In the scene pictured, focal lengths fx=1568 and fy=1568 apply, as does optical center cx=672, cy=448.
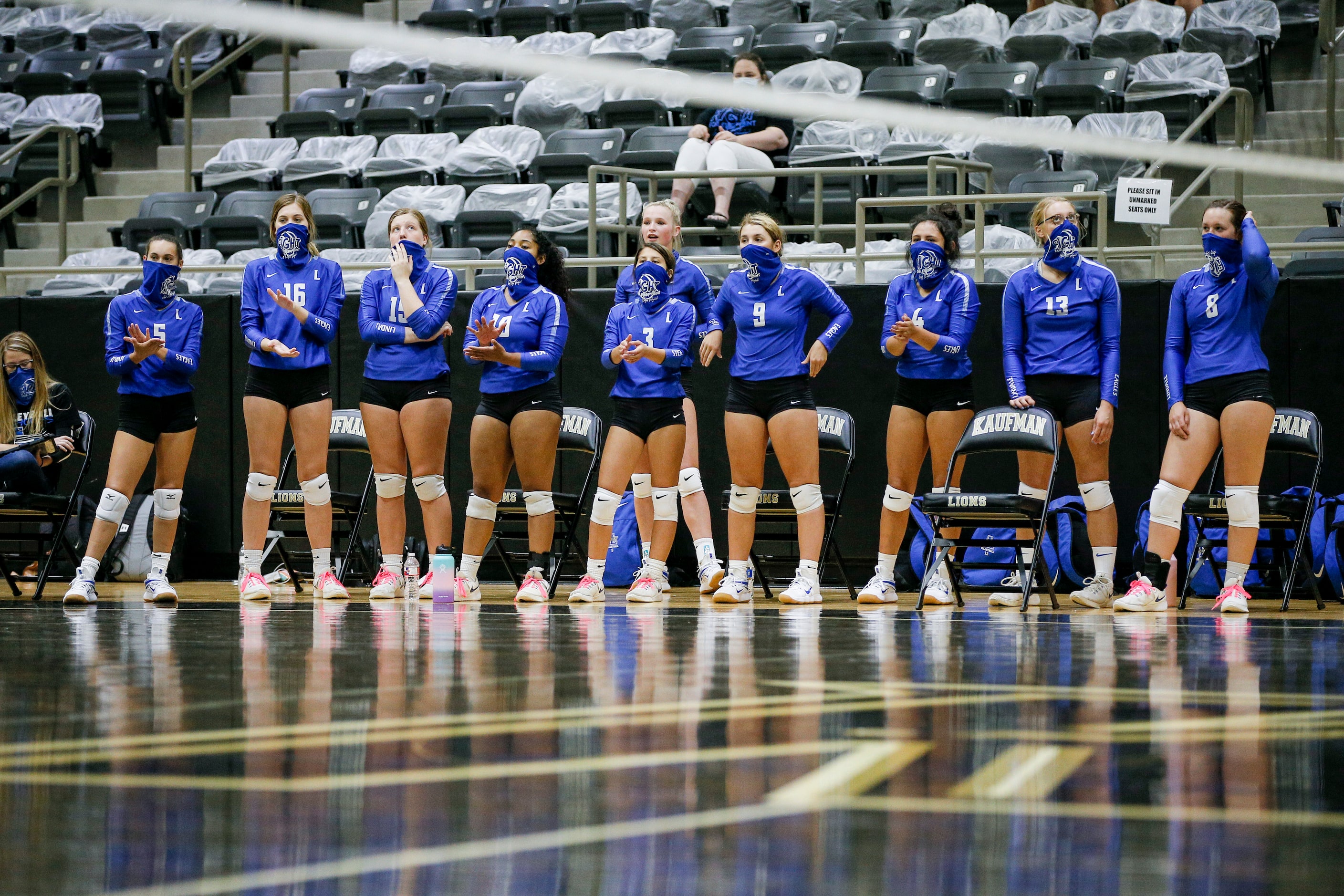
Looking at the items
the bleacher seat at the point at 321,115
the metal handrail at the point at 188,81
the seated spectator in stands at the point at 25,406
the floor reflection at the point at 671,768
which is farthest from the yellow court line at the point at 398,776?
the bleacher seat at the point at 321,115

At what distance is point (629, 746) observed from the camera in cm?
327

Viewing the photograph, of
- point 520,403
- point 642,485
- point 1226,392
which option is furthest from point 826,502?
point 1226,392

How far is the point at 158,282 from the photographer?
8344 millimetres

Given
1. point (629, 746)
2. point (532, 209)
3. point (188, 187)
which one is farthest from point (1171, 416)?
point (188, 187)

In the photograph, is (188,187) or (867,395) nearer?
(867,395)

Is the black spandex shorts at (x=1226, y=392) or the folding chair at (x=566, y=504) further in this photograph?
the folding chair at (x=566, y=504)

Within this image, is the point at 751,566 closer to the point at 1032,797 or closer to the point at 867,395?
the point at 867,395

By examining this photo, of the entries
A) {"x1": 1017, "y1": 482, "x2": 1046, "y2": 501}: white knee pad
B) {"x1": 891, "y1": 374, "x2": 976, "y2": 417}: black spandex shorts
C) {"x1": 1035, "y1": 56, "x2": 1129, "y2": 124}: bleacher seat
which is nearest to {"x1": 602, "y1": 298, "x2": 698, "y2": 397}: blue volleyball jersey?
{"x1": 891, "y1": 374, "x2": 976, "y2": 417}: black spandex shorts

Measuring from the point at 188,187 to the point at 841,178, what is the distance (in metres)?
6.16

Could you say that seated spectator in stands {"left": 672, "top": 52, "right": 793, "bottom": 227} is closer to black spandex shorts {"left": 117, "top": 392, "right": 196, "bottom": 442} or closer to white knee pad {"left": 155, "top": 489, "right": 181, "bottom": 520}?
black spandex shorts {"left": 117, "top": 392, "right": 196, "bottom": 442}

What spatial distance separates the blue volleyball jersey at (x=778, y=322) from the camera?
27.0 ft

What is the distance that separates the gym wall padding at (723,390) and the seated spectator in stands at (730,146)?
1635 millimetres

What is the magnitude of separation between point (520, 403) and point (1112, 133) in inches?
238

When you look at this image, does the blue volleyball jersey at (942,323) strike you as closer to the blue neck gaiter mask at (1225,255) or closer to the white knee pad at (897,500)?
the white knee pad at (897,500)
